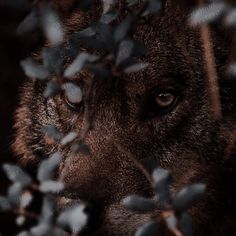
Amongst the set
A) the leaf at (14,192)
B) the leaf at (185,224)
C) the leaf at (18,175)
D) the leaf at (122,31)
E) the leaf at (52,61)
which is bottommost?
the leaf at (185,224)

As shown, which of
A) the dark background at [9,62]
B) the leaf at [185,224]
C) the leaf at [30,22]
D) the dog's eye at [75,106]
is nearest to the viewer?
the leaf at [185,224]

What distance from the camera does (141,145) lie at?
9.57 ft

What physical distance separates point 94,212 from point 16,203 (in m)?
0.71

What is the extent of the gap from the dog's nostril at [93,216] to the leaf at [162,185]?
793 millimetres

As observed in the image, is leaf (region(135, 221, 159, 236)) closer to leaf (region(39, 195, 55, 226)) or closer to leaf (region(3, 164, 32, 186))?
leaf (region(39, 195, 55, 226))

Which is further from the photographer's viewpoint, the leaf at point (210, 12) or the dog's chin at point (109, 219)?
the dog's chin at point (109, 219)

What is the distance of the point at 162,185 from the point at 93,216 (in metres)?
0.87

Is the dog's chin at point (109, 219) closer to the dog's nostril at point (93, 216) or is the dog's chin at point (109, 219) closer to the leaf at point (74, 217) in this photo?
the dog's nostril at point (93, 216)

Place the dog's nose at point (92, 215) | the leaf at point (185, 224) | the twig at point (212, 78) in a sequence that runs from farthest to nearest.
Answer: the twig at point (212, 78) → the dog's nose at point (92, 215) → the leaf at point (185, 224)

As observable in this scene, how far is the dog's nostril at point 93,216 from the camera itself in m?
2.48

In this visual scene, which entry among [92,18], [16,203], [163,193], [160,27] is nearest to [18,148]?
[92,18]

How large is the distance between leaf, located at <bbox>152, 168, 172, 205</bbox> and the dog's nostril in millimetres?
793

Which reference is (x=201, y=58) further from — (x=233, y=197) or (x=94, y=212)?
(x=94, y=212)

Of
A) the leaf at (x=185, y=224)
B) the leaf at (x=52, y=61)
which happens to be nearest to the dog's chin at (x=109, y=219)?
the leaf at (x=52, y=61)
